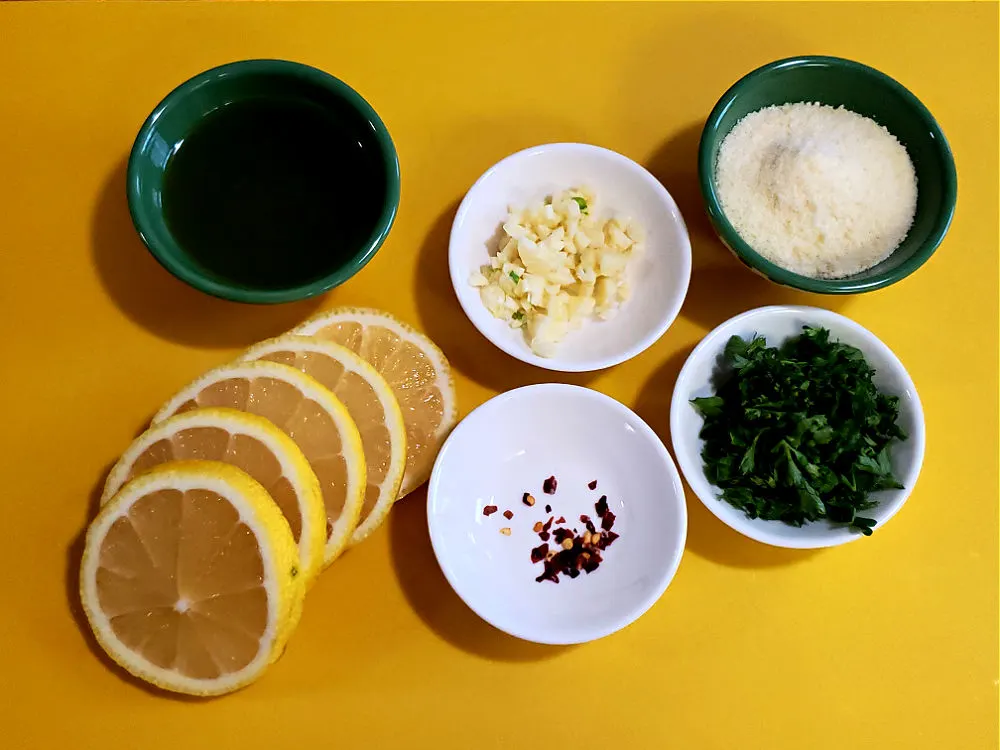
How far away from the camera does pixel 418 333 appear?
5.81 feet

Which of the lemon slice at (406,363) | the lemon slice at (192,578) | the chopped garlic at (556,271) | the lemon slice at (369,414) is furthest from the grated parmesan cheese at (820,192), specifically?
the lemon slice at (192,578)

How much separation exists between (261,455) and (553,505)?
26.8 inches

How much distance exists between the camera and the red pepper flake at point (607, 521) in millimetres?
1740

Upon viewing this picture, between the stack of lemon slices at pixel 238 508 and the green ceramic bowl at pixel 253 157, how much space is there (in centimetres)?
16

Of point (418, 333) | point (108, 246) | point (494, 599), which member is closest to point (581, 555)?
point (494, 599)

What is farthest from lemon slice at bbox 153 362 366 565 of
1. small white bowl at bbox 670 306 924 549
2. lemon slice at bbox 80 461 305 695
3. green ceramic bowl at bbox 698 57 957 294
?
green ceramic bowl at bbox 698 57 957 294

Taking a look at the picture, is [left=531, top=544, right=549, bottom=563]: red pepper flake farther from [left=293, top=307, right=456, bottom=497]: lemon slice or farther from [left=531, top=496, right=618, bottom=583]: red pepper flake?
[left=293, top=307, right=456, bottom=497]: lemon slice

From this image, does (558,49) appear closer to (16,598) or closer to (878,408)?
(878,408)

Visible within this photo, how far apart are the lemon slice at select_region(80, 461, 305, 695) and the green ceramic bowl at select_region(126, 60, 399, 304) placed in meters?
0.42

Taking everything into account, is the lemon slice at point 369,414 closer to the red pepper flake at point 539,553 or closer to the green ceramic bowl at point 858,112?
the red pepper flake at point 539,553

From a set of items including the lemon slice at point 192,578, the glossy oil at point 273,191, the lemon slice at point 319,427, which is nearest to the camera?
the lemon slice at point 192,578

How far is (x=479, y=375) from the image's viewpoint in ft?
6.11

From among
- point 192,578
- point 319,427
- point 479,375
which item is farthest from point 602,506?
point 192,578

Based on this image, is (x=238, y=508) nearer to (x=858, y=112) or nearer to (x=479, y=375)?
(x=479, y=375)
